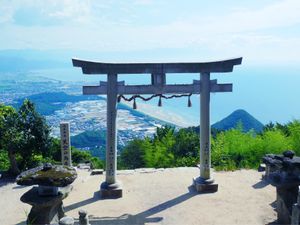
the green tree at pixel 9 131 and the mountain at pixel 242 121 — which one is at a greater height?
the green tree at pixel 9 131

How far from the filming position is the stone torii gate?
11.9 m

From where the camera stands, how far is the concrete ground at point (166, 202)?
419 inches

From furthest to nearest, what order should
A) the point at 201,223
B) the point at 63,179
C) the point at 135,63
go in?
the point at 135,63 → the point at 201,223 → the point at 63,179

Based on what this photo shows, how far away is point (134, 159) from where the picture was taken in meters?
22.2

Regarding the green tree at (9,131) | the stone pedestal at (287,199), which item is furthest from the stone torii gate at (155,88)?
the green tree at (9,131)

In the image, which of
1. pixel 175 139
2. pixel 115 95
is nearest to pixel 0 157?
pixel 175 139

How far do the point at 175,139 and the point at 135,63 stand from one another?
9839mm

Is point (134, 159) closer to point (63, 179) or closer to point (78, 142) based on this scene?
point (63, 179)

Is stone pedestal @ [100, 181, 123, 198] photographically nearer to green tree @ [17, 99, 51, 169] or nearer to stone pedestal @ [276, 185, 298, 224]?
green tree @ [17, 99, 51, 169]

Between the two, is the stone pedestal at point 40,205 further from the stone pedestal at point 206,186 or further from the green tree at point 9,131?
the green tree at point 9,131

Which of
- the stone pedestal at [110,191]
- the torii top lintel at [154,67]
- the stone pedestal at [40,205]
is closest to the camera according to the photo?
the stone pedestal at [40,205]

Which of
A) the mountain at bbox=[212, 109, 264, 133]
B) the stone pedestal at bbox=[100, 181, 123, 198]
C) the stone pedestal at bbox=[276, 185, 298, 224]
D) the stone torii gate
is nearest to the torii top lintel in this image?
the stone torii gate

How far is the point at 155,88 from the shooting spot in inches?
482

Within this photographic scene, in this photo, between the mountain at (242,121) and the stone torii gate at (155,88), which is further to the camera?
the mountain at (242,121)
